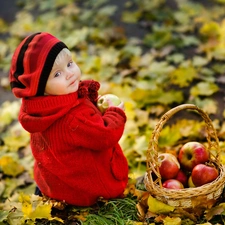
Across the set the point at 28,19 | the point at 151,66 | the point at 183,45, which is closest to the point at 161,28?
the point at 183,45

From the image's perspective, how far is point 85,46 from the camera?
207 inches

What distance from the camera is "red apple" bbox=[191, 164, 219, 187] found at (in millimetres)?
2527

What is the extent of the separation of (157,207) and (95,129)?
0.56 meters

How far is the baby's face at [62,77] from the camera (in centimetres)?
238

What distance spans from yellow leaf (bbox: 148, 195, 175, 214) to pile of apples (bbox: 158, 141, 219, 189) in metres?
0.11

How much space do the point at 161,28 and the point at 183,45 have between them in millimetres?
469

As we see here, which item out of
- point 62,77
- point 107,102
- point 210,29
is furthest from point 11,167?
point 210,29

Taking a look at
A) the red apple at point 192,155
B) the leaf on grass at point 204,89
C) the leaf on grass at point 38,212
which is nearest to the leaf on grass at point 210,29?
the leaf on grass at point 204,89

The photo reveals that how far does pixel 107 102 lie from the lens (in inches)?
Answer: 104

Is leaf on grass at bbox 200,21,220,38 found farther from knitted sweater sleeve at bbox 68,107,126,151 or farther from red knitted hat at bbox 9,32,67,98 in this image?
red knitted hat at bbox 9,32,67,98

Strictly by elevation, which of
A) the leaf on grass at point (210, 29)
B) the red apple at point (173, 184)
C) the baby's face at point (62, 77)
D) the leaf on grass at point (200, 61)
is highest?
the baby's face at point (62, 77)

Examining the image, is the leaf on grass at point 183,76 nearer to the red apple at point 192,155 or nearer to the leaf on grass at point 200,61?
the leaf on grass at point 200,61

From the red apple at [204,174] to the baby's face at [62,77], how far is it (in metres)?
0.83

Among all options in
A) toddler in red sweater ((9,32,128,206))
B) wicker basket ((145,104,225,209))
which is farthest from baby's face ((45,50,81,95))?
wicker basket ((145,104,225,209))
